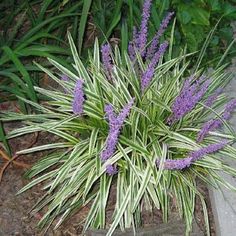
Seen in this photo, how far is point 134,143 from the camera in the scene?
2.97m

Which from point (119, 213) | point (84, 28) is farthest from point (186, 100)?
point (84, 28)

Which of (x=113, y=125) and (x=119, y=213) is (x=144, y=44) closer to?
(x=113, y=125)

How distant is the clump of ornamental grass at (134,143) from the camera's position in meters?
2.95

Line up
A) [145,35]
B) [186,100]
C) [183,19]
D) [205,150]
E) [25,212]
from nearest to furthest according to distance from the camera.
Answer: [205,150]
[186,100]
[145,35]
[25,212]
[183,19]

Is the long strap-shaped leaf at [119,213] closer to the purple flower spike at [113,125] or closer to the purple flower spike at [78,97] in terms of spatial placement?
the purple flower spike at [113,125]

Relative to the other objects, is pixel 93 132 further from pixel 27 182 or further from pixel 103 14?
pixel 103 14

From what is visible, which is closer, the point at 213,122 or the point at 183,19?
the point at 213,122

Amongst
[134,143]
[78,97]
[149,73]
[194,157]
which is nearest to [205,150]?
[194,157]

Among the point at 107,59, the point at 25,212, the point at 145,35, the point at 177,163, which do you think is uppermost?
the point at 145,35

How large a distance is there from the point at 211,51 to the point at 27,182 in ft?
4.94

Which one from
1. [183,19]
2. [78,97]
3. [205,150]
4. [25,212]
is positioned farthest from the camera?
[183,19]

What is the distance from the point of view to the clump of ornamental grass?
116 inches

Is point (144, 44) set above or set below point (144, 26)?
below

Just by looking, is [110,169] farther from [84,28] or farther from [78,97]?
[84,28]
